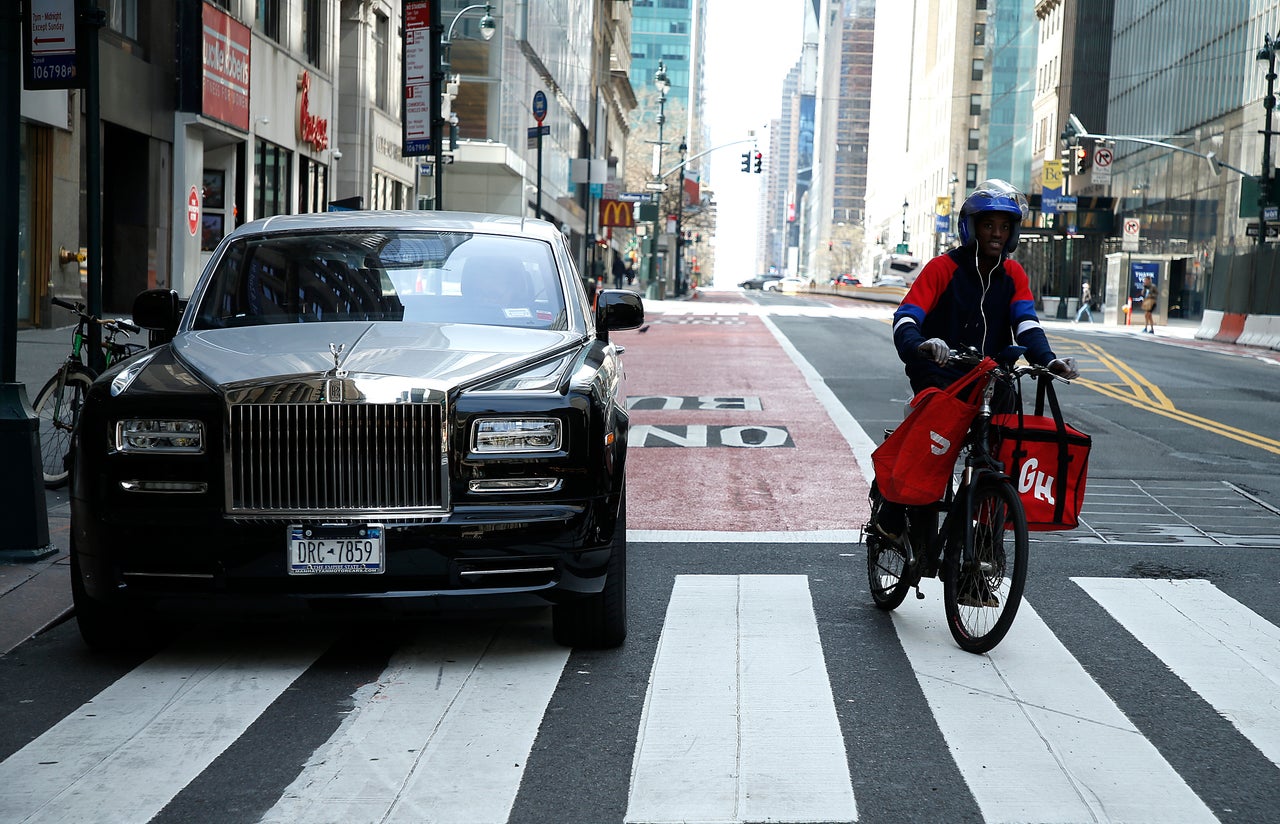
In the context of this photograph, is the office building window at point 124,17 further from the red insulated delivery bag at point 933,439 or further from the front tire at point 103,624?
the red insulated delivery bag at point 933,439

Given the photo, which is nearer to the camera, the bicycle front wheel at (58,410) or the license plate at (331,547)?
the license plate at (331,547)

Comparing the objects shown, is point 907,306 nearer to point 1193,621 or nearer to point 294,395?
point 1193,621

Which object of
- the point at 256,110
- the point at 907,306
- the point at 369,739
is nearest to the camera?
the point at 369,739

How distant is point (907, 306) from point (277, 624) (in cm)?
302

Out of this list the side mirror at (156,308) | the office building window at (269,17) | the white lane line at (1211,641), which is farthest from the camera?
the office building window at (269,17)

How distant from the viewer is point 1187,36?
240ft

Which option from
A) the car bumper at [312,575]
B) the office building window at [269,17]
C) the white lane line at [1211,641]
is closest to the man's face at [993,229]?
the white lane line at [1211,641]

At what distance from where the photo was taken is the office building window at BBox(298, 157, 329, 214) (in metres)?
36.3

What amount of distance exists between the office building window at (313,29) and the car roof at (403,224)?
30490mm

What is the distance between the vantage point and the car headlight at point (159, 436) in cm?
533

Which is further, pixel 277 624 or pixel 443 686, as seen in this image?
pixel 277 624

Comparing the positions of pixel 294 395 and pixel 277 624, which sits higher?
pixel 294 395

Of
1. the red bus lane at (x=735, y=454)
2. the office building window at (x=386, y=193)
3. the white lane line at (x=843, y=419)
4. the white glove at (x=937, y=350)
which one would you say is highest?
the office building window at (x=386, y=193)

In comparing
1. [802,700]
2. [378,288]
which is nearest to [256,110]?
[378,288]
